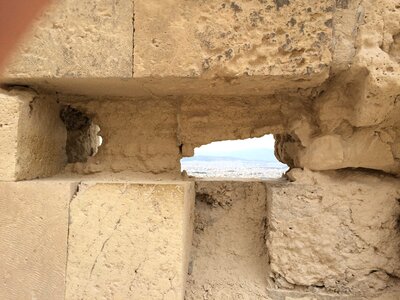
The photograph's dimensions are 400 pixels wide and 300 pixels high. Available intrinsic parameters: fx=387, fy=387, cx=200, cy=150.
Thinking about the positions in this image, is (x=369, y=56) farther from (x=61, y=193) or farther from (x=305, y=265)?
(x=61, y=193)

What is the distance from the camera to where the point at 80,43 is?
2.03 meters

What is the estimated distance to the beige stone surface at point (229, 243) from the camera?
7.38 feet

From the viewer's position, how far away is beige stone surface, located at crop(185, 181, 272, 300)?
7.38 feet

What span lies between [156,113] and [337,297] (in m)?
1.52

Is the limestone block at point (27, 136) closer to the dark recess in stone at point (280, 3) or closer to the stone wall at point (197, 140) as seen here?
the stone wall at point (197, 140)

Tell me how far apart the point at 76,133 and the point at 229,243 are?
1.36m

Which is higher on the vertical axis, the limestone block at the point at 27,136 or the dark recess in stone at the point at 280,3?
the dark recess in stone at the point at 280,3

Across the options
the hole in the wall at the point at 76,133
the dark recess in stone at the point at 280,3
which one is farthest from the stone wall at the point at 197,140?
the hole in the wall at the point at 76,133

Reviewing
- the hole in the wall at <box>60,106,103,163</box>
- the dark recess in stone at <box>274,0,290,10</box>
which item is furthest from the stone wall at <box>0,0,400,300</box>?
the hole in the wall at <box>60,106,103,163</box>

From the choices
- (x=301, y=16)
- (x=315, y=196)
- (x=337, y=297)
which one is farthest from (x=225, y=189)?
(x=301, y=16)

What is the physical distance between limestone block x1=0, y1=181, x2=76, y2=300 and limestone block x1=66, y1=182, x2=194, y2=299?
0.06 m

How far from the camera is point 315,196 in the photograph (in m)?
2.24

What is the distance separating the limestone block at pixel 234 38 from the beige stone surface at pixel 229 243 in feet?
2.79

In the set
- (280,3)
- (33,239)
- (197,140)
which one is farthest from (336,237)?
(33,239)
